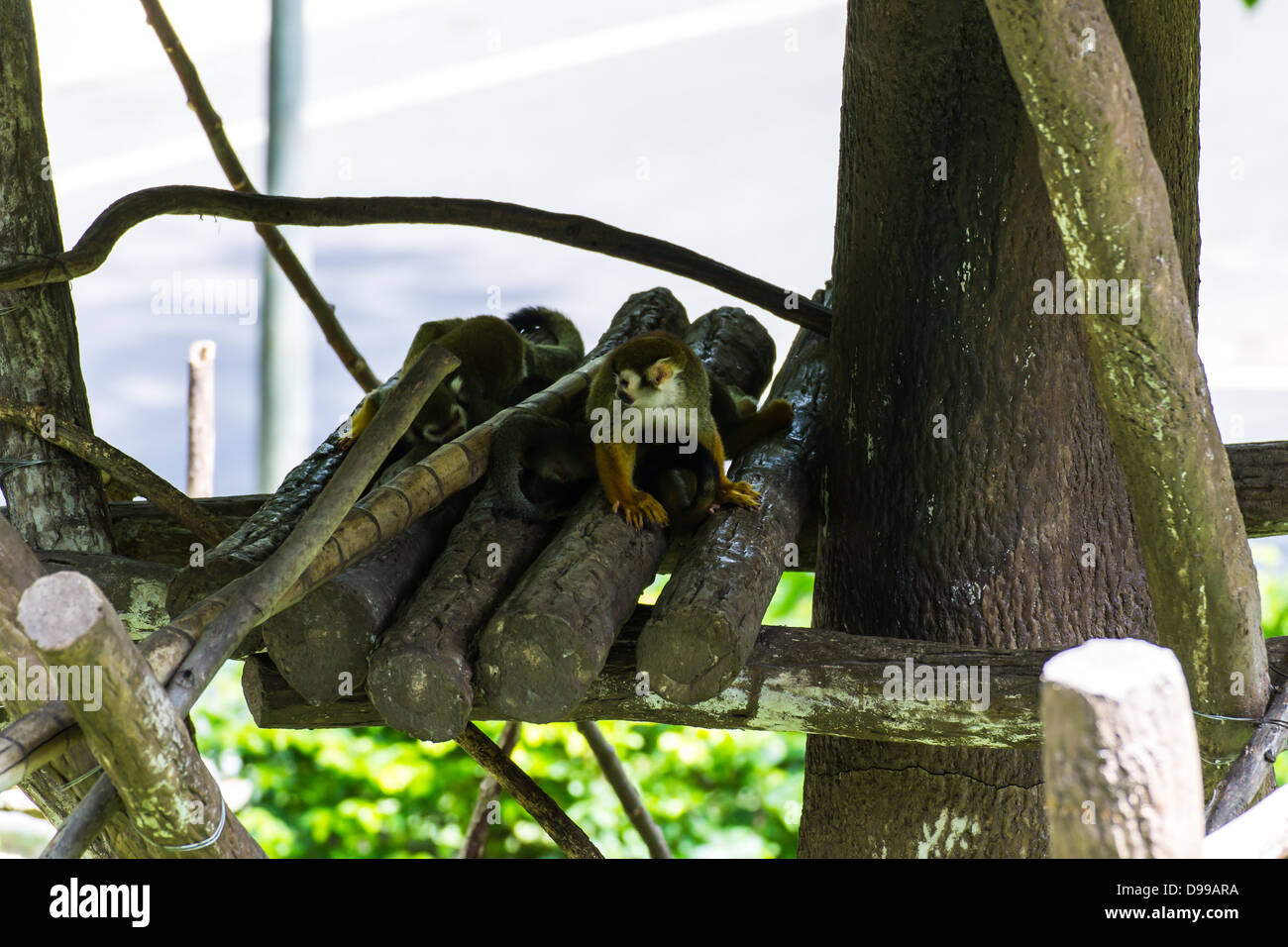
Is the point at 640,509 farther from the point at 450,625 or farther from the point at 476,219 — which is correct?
the point at 476,219

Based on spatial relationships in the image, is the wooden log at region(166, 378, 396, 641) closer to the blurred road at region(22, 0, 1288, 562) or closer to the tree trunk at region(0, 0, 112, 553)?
the tree trunk at region(0, 0, 112, 553)

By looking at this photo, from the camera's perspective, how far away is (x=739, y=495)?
297 cm

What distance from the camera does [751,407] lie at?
3723 mm

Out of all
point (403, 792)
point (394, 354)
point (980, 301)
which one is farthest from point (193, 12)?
point (980, 301)

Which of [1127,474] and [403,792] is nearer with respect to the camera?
[1127,474]

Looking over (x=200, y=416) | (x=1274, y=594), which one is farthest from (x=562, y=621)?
(x=1274, y=594)

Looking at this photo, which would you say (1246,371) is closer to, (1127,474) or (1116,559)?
(1116,559)

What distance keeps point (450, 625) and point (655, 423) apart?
96 cm

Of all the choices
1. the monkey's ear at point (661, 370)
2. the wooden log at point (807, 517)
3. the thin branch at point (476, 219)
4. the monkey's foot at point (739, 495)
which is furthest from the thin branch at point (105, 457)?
the monkey's foot at point (739, 495)

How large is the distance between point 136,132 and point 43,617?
13.8m

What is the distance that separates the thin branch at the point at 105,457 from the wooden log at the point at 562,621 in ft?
3.64

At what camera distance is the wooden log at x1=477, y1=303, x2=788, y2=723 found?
7.52 ft

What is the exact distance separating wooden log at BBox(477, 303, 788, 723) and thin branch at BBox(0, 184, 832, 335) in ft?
4.00

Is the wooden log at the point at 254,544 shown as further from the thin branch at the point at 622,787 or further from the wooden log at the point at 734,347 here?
the thin branch at the point at 622,787
